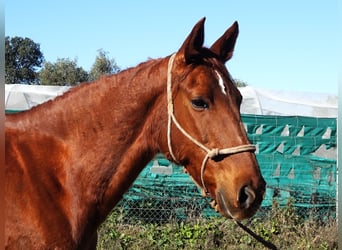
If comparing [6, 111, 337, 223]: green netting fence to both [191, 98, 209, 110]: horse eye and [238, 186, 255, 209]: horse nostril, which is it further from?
[238, 186, 255, 209]: horse nostril

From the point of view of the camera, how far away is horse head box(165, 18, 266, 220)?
268 centimetres

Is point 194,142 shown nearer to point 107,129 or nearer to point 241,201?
point 241,201

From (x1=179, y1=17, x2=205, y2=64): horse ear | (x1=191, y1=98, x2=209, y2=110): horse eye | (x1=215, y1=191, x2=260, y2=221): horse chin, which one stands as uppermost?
(x1=179, y1=17, x2=205, y2=64): horse ear

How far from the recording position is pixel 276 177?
8430 millimetres

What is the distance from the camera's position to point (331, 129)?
8906 mm

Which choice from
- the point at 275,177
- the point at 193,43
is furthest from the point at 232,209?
the point at 275,177

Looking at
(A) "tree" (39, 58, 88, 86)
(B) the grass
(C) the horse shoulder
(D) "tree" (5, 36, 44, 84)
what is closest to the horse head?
(C) the horse shoulder

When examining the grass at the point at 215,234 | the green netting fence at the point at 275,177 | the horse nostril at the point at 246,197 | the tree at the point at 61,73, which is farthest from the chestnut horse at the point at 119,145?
the tree at the point at 61,73

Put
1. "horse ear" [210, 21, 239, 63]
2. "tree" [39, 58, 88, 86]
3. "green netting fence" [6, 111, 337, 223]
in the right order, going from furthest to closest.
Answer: "tree" [39, 58, 88, 86], "green netting fence" [6, 111, 337, 223], "horse ear" [210, 21, 239, 63]

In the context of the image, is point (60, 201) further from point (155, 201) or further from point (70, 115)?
point (155, 201)

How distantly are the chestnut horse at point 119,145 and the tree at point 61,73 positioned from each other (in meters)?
28.2

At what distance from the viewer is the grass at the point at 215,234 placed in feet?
24.0

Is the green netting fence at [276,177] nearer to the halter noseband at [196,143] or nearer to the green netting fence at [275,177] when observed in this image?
the green netting fence at [275,177]

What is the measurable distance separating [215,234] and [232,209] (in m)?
4.98
